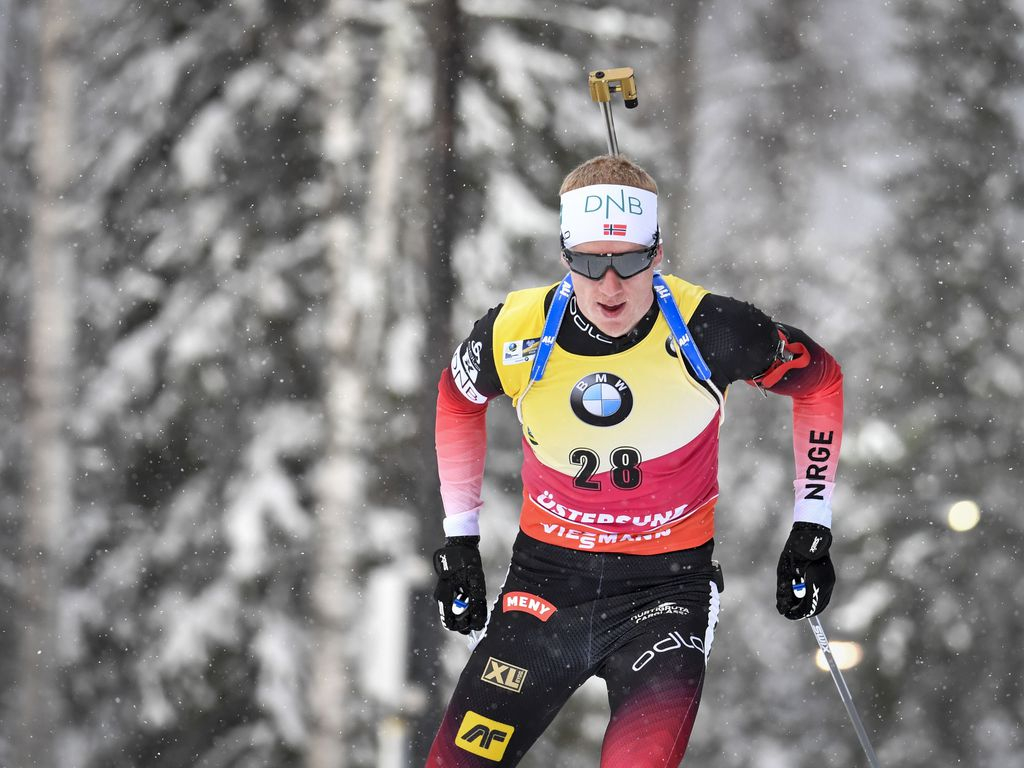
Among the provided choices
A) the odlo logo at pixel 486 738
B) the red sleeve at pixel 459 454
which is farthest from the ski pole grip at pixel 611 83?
the odlo logo at pixel 486 738

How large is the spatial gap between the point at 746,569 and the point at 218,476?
3088mm

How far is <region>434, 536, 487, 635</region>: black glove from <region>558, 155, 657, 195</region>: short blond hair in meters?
1.16

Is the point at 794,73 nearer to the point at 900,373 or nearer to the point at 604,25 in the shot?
the point at 604,25

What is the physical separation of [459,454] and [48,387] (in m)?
4.28

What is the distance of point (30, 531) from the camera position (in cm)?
739

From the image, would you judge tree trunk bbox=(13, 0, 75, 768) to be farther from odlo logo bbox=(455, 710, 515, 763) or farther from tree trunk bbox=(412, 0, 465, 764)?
odlo logo bbox=(455, 710, 515, 763)

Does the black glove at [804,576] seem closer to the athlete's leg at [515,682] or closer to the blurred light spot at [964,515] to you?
the athlete's leg at [515,682]

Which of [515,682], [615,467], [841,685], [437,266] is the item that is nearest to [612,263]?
[615,467]

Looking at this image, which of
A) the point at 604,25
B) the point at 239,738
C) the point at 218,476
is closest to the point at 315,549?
the point at 218,476

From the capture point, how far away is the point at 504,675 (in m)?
3.49

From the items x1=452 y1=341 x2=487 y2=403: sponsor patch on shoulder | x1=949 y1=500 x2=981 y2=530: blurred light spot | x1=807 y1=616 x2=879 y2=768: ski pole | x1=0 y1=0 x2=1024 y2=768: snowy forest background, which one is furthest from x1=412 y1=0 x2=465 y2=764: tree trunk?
x1=807 y1=616 x2=879 y2=768: ski pole

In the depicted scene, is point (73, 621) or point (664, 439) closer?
point (664, 439)

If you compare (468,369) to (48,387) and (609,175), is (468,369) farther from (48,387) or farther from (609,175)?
(48,387)

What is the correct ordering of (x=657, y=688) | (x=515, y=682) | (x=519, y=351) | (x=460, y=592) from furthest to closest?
(x=460, y=592)
(x=519, y=351)
(x=515, y=682)
(x=657, y=688)
